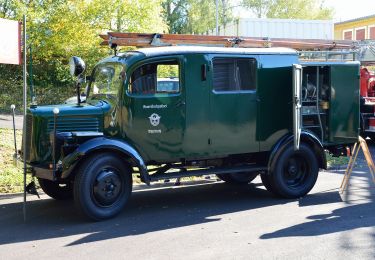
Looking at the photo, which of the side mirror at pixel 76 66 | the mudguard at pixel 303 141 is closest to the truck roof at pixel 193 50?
the side mirror at pixel 76 66

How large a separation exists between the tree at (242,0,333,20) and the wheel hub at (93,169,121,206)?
4575cm

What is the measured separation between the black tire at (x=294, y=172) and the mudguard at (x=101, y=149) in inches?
90.1

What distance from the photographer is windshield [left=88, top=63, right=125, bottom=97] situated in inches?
297

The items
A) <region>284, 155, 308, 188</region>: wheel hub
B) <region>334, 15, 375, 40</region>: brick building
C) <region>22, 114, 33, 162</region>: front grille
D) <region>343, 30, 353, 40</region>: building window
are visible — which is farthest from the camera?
<region>343, 30, 353, 40</region>: building window

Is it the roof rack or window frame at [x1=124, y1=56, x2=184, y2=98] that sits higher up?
the roof rack

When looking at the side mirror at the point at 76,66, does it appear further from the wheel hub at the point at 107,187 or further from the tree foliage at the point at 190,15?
the tree foliage at the point at 190,15

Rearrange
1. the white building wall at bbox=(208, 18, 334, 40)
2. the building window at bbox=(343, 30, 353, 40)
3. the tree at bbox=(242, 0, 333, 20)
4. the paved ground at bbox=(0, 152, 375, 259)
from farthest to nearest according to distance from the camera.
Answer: the tree at bbox=(242, 0, 333, 20) < the building window at bbox=(343, 30, 353, 40) < the white building wall at bbox=(208, 18, 334, 40) < the paved ground at bbox=(0, 152, 375, 259)

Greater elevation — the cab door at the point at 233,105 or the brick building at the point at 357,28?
the brick building at the point at 357,28

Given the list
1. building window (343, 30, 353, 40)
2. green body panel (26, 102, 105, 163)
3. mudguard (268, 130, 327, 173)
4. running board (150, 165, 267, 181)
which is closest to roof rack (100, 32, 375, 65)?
green body panel (26, 102, 105, 163)

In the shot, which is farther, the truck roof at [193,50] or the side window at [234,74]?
the side window at [234,74]

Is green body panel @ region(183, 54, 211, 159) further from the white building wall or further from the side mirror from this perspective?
the white building wall

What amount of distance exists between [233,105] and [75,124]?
2.49 meters

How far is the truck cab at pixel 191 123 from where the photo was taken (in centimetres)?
704

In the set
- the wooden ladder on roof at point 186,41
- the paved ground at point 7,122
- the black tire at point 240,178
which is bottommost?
the black tire at point 240,178
